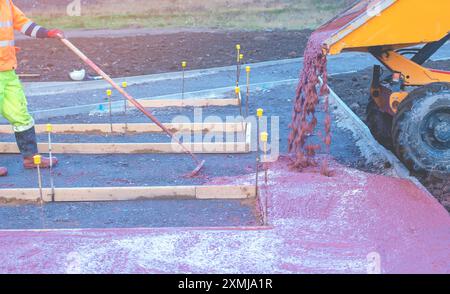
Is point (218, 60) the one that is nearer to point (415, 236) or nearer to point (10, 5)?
point (10, 5)

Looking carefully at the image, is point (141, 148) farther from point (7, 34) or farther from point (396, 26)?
point (396, 26)

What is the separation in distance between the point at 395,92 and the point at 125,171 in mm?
2925

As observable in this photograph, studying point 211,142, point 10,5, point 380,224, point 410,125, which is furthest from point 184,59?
point 380,224

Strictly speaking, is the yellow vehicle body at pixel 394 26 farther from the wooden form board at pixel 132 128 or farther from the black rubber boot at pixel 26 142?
the black rubber boot at pixel 26 142

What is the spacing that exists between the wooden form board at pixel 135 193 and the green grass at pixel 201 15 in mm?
13993

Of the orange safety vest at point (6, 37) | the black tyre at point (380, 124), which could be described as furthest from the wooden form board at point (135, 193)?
the black tyre at point (380, 124)

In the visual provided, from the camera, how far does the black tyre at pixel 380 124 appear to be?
718 centimetres

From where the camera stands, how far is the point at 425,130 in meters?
6.23

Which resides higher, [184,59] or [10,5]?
[10,5]

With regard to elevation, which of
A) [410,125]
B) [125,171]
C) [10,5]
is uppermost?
[10,5]

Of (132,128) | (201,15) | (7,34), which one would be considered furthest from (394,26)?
(201,15)

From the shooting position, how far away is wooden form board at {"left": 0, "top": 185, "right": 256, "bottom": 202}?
19.5ft

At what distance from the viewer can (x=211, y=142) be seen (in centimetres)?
786

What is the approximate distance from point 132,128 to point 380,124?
3.16 meters
